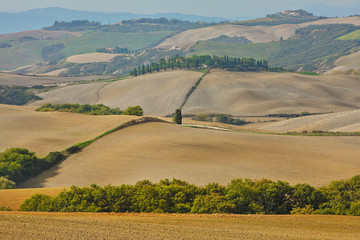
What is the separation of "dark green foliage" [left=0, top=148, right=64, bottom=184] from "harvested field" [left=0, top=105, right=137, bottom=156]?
12.5 feet

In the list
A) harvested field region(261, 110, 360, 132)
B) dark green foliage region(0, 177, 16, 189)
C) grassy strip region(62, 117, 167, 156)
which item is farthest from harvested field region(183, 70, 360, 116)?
dark green foliage region(0, 177, 16, 189)

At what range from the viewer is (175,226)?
3519 cm

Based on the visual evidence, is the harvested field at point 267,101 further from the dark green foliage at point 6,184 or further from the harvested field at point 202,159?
the dark green foliage at point 6,184

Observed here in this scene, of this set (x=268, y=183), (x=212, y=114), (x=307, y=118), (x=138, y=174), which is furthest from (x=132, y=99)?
(x=268, y=183)

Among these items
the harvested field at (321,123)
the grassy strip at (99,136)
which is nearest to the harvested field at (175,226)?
the grassy strip at (99,136)

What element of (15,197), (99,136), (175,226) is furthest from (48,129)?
(175,226)

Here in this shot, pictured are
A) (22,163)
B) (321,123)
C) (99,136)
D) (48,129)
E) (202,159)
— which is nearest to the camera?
(22,163)

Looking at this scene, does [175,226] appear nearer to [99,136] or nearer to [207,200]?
[207,200]

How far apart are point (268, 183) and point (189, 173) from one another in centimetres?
1700

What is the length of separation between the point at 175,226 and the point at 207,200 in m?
9.26

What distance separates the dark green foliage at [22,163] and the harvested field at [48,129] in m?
3.82

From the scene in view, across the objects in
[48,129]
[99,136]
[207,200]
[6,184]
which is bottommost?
[6,184]

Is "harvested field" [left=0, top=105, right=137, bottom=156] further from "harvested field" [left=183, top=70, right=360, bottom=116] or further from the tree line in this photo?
"harvested field" [left=183, top=70, right=360, bottom=116]

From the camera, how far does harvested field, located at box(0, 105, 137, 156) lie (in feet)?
270
